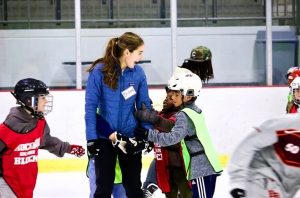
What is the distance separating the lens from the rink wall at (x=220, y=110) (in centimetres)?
665

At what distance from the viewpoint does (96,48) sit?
7.23m

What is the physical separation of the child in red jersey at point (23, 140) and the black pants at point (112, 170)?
0.31 metres

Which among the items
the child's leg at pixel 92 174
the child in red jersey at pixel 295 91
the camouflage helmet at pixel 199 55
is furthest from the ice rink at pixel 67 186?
the child's leg at pixel 92 174

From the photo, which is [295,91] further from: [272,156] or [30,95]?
[272,156]

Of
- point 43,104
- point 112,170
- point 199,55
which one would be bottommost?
point 112,170

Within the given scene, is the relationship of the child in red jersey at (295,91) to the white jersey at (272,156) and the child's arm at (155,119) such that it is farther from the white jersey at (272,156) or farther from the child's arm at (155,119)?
the white jersey at (272,156)

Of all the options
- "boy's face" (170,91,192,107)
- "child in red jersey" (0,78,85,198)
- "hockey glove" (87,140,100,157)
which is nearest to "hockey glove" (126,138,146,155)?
"hockey glove" (87,140,100,157)

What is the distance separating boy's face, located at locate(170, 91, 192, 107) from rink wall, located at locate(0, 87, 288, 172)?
2835 millimetres

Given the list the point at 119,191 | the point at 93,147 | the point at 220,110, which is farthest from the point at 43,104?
the point at 220,110

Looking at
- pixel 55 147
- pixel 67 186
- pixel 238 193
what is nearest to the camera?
pixel 238 193

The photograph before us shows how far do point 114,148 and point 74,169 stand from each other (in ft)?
9.01

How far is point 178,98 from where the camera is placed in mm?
3613

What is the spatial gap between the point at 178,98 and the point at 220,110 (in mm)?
3268

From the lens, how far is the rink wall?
21.8ft
